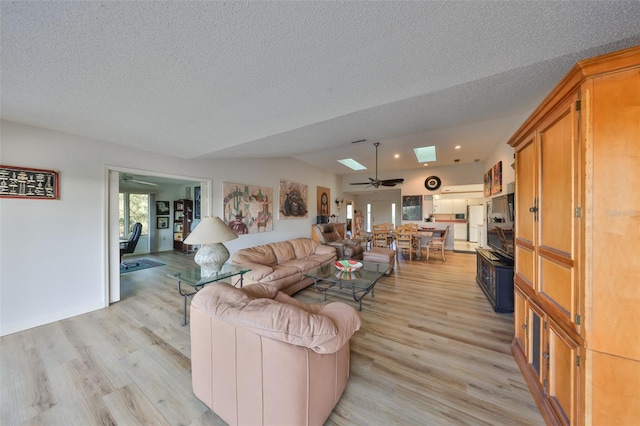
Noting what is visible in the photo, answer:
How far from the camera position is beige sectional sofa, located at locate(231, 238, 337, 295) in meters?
3.19

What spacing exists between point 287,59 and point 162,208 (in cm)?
784

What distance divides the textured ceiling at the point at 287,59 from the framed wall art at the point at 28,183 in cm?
56

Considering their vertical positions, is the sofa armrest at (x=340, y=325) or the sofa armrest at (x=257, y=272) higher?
the sofa armrest at (x=340, y=325)

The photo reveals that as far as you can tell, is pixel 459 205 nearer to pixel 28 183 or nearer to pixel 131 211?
pixel 28 183

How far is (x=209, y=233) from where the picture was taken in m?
2.41

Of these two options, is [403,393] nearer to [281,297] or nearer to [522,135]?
[281,297]

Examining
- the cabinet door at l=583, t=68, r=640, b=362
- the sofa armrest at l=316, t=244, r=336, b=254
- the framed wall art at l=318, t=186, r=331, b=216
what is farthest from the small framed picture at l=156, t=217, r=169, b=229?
the cabinet door at l=583, t=68, r=640, b=362

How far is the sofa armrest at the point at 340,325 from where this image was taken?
1120 millimetres

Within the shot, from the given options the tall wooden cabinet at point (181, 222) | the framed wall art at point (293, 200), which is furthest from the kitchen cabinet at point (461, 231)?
the tall wooden cabinet at point (181, 222)

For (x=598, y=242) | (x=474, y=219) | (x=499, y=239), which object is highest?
(x=598, y=242)

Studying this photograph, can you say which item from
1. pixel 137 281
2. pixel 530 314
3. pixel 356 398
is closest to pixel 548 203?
pixel 530 314

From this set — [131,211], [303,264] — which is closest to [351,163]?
[303,264]

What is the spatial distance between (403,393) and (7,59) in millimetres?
3531

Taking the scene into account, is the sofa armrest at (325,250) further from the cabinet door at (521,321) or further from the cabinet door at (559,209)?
the cabinet door at (559,209)
